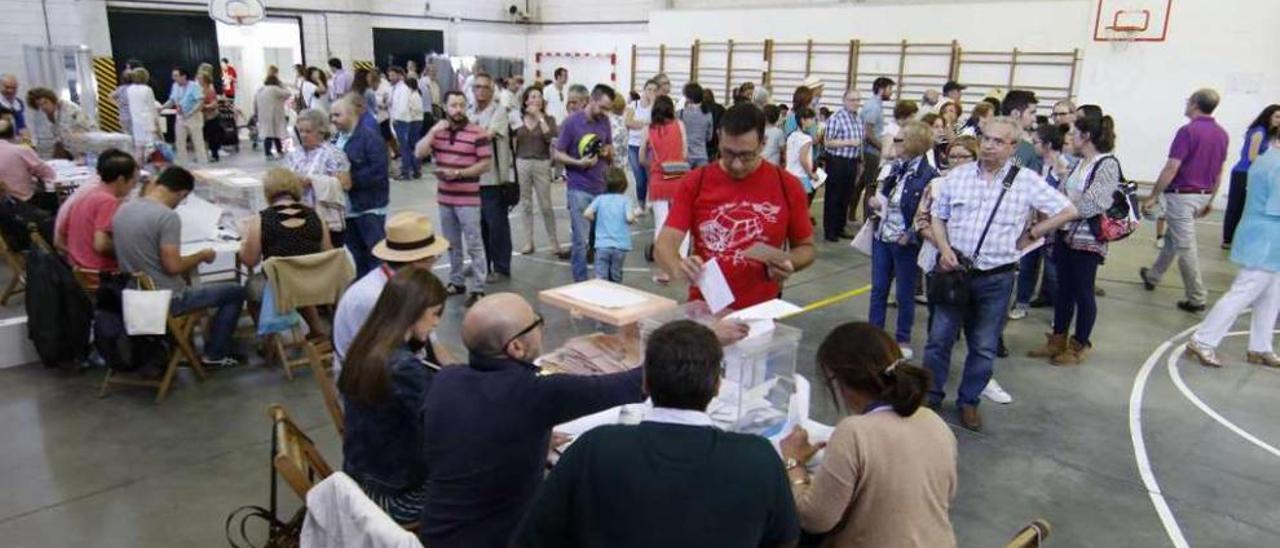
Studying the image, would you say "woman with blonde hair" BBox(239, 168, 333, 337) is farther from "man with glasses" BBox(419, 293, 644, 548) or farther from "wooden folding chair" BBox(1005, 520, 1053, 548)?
"wooden folding chair" BBox(1005, 520, 1053, 548)

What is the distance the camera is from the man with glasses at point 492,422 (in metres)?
2.06

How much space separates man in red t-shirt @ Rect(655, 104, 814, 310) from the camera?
3.14 meters

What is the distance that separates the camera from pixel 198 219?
5629 mm

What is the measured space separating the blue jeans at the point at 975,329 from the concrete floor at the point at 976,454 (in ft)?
0.95

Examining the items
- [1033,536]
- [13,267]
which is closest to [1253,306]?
[1033,536]

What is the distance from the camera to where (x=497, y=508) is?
7.01ft

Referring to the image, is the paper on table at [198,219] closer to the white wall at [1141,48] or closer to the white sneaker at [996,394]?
the white sneaker at [996,394]

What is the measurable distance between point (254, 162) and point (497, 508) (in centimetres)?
1273

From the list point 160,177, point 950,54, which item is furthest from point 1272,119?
point 160,177

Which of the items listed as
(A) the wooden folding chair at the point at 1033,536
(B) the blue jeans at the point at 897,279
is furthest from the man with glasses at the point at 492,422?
(B) the blue jeans at the point at 897,279

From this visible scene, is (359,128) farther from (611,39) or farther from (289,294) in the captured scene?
(611,39)

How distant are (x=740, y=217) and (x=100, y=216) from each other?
3697 millimetres

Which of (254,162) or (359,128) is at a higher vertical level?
(359,128)

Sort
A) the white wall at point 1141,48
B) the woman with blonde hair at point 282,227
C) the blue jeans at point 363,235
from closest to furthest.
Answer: the woman with blonde hair at point 282,227, the blue jeans at point 363,235, the white wall at point 1141,48
